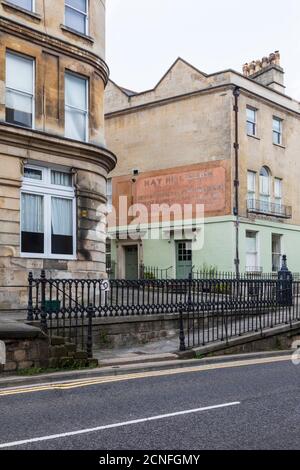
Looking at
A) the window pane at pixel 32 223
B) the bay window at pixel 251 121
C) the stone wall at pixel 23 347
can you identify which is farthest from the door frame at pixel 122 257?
the stone wall at pixel 23 347

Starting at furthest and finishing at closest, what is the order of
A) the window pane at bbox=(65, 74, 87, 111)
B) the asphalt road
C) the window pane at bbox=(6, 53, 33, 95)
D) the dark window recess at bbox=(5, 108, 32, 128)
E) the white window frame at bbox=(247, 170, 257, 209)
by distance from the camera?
the white window frame at bbox=(247, 170, 257, 209) < the window pane at bbox=(65, 74, 87, 111) < the window pane at bbox=(6, 53, 33, 95) < the dark window recess at bbox=(5, 108, 32, 128) < the asphalt road

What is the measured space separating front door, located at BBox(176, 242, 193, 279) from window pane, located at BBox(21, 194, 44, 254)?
13.3 metres

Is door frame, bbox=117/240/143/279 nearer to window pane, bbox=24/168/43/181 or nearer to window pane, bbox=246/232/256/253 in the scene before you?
window pane, bbox=246/232/256/253

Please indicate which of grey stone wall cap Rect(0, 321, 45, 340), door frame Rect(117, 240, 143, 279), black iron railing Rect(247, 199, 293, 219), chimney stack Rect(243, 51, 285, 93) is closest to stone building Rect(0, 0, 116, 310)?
grey stone wall cap Rect(0, 321, 45, 340)

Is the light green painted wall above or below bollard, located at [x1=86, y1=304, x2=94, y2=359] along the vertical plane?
above

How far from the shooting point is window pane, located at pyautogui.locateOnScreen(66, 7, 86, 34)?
17.9 m

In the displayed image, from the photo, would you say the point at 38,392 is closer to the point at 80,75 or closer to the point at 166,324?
the point at 166,324

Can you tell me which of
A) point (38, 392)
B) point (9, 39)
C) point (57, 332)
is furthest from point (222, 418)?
point (9, 39)

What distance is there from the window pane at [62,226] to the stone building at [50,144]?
0.03m

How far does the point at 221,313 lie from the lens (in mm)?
15359

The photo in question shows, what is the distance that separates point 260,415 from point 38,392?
3.52 meters

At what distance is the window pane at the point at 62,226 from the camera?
1689 cm

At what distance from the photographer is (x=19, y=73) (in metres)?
16.4

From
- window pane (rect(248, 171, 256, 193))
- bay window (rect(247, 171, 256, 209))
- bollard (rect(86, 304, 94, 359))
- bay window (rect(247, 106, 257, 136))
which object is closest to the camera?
bollard (rect(86, 304, 94, 359))
